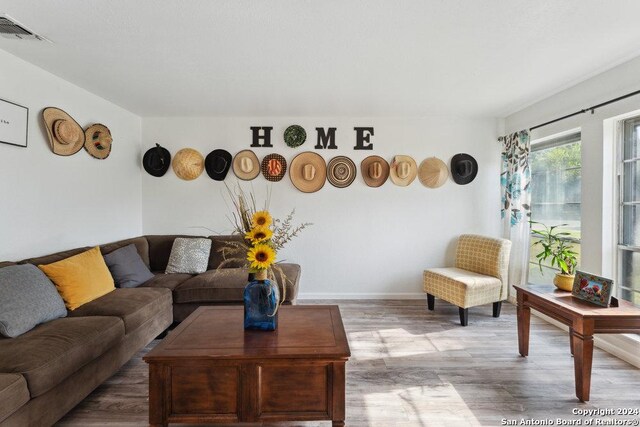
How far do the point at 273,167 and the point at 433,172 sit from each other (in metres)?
1.97

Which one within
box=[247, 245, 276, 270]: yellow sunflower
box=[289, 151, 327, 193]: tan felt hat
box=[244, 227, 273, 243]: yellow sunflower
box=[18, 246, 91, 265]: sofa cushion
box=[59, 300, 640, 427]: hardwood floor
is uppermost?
box=[289, 151, 327, 193]: tan felt hat

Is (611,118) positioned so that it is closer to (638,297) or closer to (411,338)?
(638,297)

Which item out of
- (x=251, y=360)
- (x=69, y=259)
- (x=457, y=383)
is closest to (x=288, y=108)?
(x=69, y=259)

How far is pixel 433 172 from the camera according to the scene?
3971 millimetres

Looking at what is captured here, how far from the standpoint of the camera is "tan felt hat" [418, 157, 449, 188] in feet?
13.0

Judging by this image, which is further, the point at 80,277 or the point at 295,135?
the point at 295,135

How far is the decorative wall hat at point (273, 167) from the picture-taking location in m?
3.95

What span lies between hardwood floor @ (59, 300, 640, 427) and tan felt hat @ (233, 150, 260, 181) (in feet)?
7.07

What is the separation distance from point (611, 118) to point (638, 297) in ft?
4.74

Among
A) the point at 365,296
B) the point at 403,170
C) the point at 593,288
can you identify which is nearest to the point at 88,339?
the point at 365,296

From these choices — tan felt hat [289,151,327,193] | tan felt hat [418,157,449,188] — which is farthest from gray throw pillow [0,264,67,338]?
tan felt hat [418,157,449,188]

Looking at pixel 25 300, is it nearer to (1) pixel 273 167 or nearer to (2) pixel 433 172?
(1) pixel 273 167

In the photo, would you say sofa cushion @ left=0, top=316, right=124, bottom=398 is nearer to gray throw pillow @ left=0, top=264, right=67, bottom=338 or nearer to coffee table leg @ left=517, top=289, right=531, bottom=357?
gray throw pillow @ left=0, top=264, right=67, bottom=338

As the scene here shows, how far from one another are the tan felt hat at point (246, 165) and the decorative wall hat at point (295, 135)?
0.46 m
